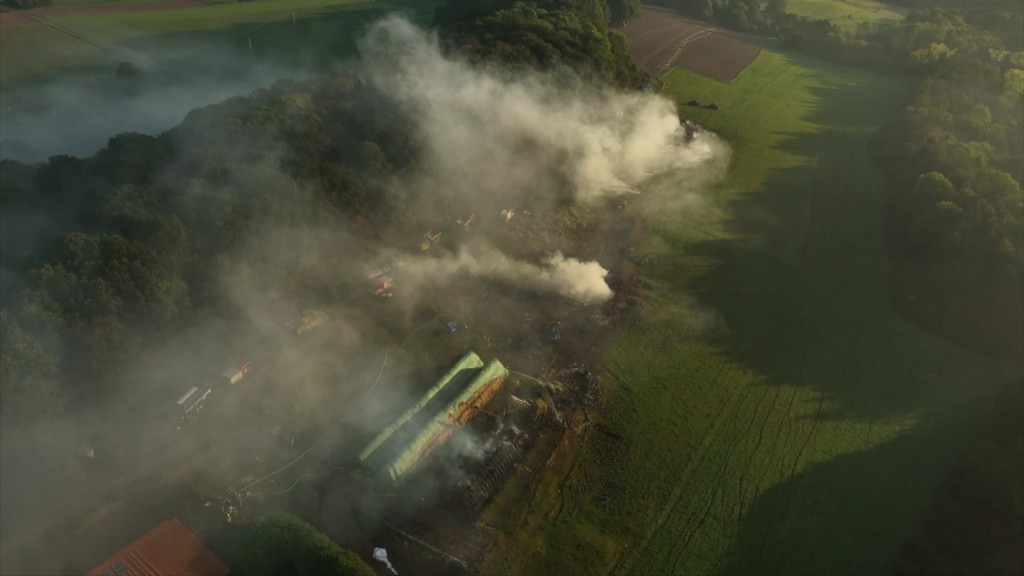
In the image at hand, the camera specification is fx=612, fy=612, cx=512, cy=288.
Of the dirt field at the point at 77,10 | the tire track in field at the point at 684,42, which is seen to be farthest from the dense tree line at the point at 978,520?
the dirt field at the point at 77,10

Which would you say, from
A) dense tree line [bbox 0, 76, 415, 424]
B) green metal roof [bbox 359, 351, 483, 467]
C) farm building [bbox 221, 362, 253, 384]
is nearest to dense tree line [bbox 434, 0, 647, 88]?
dense tree line [bbox 0, 76, 415, 424]

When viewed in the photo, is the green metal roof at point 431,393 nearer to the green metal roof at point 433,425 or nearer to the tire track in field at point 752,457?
the green metal roof at point 433,425

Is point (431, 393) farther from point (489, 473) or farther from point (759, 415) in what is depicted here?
point (759, 415)

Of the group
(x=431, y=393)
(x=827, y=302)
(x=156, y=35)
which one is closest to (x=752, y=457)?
(x=827, y=302)

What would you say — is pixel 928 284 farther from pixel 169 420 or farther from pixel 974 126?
pixel 169 420

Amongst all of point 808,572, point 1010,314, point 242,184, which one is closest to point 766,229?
point 1010,314
